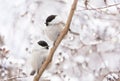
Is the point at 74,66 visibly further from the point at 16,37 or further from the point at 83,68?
the point at 16,37

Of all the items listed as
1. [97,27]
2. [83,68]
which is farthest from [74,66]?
[97,27]

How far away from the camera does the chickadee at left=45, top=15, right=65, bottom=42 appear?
7.20ft

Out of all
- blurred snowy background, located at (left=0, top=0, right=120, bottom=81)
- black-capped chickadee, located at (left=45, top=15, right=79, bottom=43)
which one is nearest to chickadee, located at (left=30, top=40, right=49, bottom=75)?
black-capped chickadee, located at (left=45, top=15, right=79, bottom=43)

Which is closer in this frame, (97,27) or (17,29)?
(97,27)

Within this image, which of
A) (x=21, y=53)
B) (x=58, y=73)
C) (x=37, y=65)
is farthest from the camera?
(x=21, y=53)

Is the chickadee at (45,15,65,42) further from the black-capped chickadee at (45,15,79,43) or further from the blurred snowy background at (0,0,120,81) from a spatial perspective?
the blurred snowy background at (0,0,120,81)

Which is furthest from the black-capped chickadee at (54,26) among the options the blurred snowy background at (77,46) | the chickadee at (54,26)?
the blurred snowy background at (77,46)

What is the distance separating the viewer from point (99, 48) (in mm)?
3627

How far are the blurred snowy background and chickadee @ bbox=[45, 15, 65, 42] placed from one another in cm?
115

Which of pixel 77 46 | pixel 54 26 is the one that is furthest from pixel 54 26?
pixel 77 46

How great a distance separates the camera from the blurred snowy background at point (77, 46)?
11.5 ft

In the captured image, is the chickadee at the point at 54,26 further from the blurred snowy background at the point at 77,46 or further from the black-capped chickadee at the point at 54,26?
the blurred snowy background at the point at 77,46

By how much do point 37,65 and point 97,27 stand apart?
1.51 m

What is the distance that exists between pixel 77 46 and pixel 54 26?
137 centimetres
